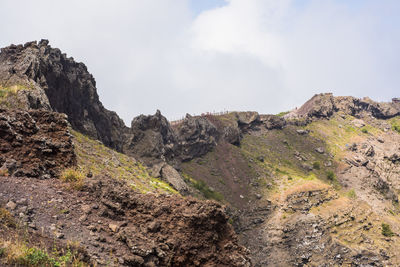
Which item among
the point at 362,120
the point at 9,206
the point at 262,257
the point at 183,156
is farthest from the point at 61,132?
the point at 362,120

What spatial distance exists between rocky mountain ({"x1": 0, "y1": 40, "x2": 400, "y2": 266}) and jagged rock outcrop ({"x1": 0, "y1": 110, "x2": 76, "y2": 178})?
0.05 metres

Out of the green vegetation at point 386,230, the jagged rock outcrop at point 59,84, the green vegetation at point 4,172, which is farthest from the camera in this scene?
the green vegetation at point 386,230

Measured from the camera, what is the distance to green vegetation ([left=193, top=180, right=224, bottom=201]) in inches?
2465

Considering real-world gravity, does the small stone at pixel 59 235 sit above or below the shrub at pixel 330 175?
below

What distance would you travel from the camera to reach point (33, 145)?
9992 mm

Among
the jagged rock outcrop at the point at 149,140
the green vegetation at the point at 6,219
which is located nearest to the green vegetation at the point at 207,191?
the jagged rock outcrop at the point at 149,140

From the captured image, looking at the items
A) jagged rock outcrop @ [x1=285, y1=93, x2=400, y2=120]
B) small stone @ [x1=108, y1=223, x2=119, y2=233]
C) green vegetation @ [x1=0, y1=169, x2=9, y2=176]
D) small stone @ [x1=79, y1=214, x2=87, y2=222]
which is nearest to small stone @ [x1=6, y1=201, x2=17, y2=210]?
small stone @ [x1=79, y1=214, x2=87, y2=222]

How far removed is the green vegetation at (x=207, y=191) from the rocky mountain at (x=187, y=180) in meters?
0.50

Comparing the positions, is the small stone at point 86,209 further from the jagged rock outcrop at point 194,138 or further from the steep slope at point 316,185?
the jagged rock outcrop at point 194,138

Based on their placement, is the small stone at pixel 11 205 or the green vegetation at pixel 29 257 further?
the small stone at pixel 11 205

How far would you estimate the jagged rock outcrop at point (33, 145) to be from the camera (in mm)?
9203

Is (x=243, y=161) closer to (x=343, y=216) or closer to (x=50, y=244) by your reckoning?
(x=343, y=216)

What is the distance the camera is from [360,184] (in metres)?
72.8

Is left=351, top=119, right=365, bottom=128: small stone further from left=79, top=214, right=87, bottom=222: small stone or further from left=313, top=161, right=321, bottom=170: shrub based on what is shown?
left=79, top=214, right=87, bottom=222: small stone
